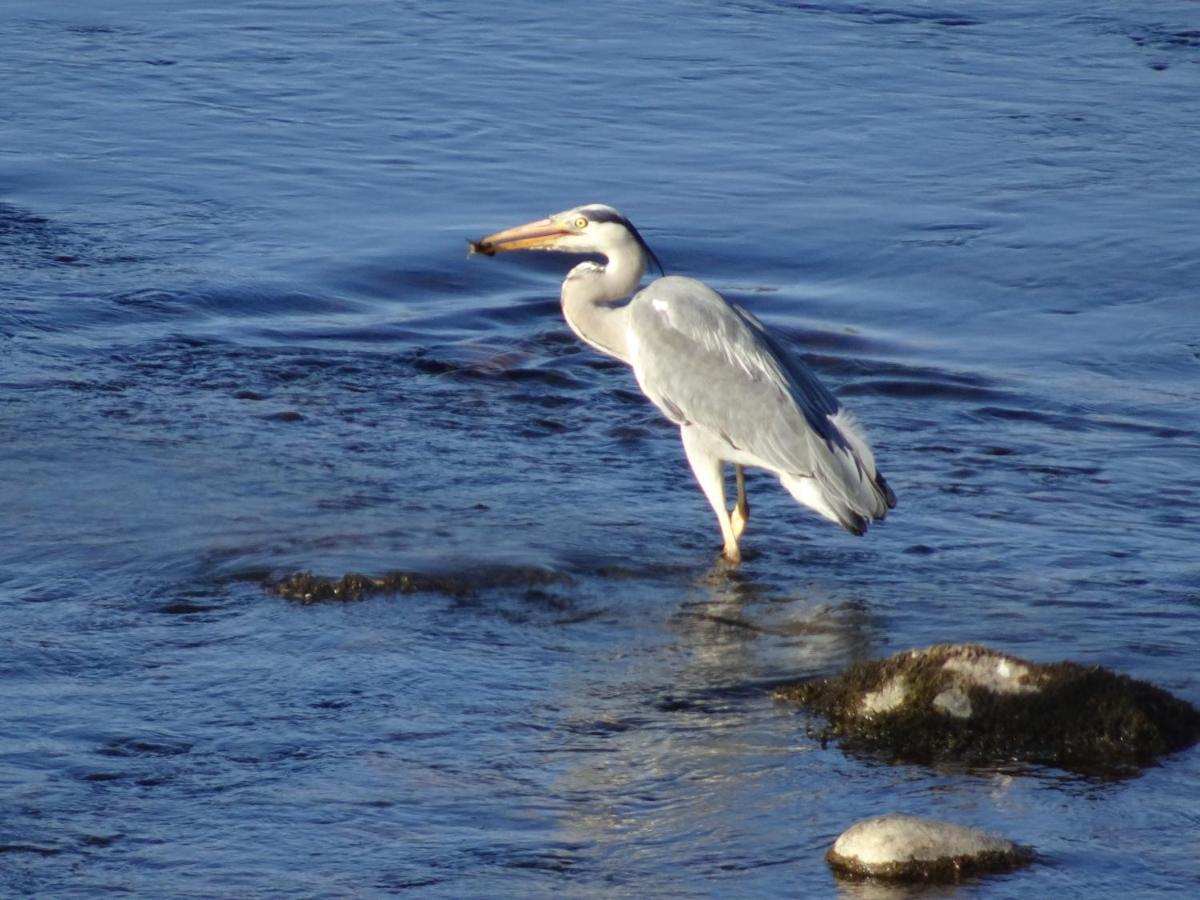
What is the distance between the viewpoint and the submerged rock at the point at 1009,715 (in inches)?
248

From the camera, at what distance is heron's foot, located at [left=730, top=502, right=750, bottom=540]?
880 cm

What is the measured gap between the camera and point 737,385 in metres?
9.05

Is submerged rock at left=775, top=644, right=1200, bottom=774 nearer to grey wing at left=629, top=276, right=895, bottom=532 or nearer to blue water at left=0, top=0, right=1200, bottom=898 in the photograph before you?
blue water at left=0, top=0, right=1200, bottom=898

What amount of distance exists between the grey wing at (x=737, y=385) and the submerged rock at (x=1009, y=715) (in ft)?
7.12

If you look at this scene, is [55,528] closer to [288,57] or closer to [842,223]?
[842,223]

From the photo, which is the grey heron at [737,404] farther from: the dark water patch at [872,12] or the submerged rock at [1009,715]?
the dark water patch at [872,12]

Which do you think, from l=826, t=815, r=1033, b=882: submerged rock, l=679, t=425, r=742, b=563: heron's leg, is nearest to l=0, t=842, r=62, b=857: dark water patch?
l=826, t=815, r=1033, b=882: submerged rock

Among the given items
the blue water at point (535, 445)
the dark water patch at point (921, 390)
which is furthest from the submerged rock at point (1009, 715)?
the dark water patch at point (921, 390)

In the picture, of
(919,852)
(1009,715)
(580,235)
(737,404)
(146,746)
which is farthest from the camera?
(580,235)

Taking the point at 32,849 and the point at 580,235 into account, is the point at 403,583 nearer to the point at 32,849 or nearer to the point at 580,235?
the point at 580,235

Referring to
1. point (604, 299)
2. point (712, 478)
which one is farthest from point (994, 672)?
point (604, 299)

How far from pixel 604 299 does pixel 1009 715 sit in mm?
3883

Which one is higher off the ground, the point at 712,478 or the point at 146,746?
the point at 712,478

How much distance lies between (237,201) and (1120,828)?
31.2ft
